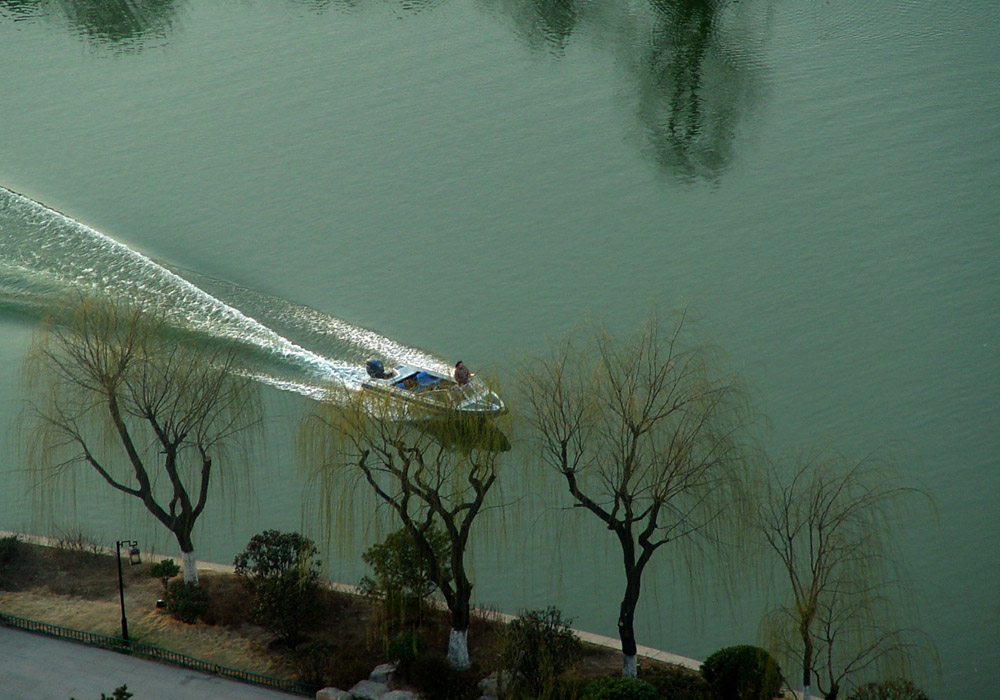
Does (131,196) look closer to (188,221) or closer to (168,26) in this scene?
(188,221)

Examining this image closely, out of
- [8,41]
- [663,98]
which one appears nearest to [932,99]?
[663,98]

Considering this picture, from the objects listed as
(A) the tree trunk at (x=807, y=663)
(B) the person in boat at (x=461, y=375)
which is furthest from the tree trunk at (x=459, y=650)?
(B) the person in boat at (x=461, y=375)

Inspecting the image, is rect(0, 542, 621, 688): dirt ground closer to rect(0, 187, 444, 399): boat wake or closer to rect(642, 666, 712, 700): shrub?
rect(642, 666, 712, 700): shrub

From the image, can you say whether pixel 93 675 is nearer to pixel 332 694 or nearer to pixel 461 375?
pixel 332 694

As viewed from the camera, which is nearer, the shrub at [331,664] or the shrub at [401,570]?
the shrub at [331,664]

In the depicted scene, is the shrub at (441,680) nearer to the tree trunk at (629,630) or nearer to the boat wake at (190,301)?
the tree trunk at (629,630)

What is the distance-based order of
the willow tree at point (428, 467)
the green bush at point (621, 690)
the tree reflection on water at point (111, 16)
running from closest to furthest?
1. the green bush at point (621, 690)
2. the willow tree at point (428, 467)
3. the tree reflection on water at point (111, 16)

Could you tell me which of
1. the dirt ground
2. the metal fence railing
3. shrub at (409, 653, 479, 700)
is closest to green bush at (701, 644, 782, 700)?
the dirt ground
